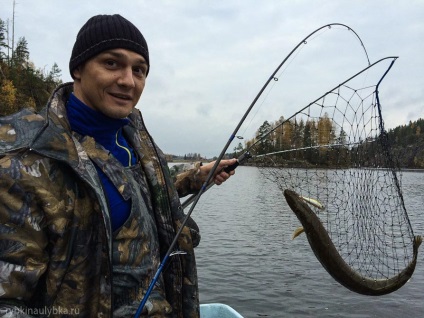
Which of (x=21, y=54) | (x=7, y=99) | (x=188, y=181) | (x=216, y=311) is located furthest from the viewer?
(x=21, y=54)

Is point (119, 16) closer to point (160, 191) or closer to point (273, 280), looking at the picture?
point (160, 191)

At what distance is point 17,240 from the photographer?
1.60 m

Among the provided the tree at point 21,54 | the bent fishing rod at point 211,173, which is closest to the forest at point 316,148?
the bent fishing rod at point 211,173

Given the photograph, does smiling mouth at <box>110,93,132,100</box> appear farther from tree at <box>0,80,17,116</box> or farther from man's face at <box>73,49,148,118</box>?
tree at <box>0,80,17,116</box>

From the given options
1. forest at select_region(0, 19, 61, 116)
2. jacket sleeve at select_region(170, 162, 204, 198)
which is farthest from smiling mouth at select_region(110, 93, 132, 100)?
forest at select_region(0, 19, 61, 116)

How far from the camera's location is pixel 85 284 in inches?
74.1

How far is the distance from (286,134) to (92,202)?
4.47m

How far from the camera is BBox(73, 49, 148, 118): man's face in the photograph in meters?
2.04

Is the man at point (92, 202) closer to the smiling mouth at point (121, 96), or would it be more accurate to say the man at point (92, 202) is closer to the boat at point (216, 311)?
the smiling mouth at point (121, 96)

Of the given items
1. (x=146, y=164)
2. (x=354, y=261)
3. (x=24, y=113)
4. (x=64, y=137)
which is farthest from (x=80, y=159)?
(x=354, y=261)

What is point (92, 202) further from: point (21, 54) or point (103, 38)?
point (21, 54)

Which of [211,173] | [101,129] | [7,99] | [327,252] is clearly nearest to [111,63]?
[101,129]

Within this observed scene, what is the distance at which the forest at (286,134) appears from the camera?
17.7ft

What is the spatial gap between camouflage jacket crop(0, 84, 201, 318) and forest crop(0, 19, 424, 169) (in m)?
0.88
